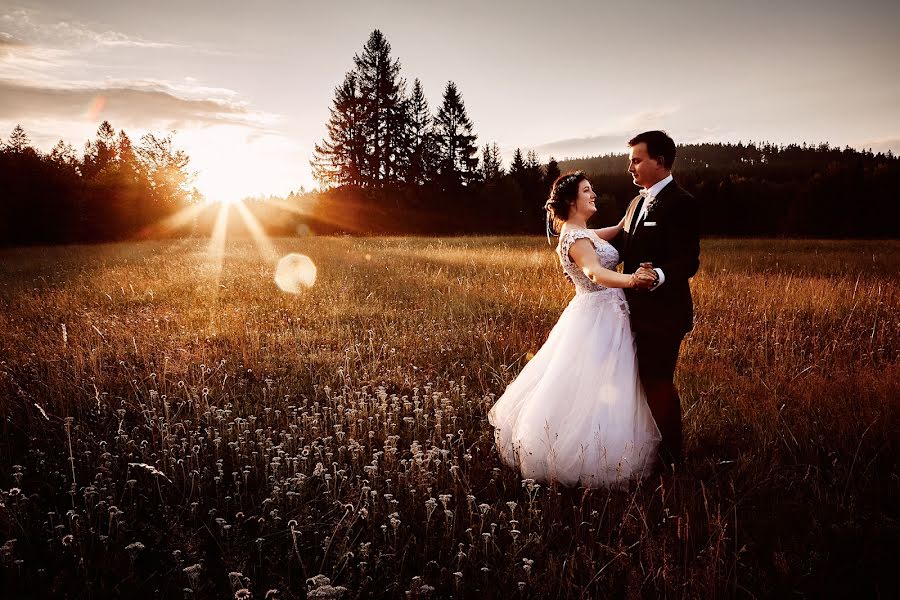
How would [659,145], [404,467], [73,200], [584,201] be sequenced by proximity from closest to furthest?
[659,145]
[584,201]
[404,467]
[73,200]

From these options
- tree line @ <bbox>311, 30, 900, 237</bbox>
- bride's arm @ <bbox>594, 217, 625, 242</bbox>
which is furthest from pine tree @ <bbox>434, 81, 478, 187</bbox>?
bride's arm @ <bbox>594, 217, 625, 242</bbox>

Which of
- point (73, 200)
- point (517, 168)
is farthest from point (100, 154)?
point (517, 168)

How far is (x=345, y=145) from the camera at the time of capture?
171ft

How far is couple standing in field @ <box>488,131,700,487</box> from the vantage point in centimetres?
367

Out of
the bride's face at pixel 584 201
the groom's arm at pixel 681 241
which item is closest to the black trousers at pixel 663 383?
the groom's arm at pixel 681 241

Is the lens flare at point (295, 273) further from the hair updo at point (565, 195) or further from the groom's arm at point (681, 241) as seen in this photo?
Result: the groom's arm at point (681, 241)

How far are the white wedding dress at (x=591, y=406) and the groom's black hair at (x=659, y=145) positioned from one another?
30.4 inches

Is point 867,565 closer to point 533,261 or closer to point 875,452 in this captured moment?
point 875,452

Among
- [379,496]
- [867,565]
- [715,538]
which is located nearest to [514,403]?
[379,496]

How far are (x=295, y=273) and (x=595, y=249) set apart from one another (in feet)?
44.3

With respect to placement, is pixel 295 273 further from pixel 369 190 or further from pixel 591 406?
pixel 369 190

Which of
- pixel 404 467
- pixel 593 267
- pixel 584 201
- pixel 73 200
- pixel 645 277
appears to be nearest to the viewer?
pixel 645 277

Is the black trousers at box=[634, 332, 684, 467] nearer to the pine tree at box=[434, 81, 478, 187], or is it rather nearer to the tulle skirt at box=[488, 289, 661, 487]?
the tulle skirt at box=[488, 289, 661, 487]

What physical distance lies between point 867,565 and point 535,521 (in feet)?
6.92
